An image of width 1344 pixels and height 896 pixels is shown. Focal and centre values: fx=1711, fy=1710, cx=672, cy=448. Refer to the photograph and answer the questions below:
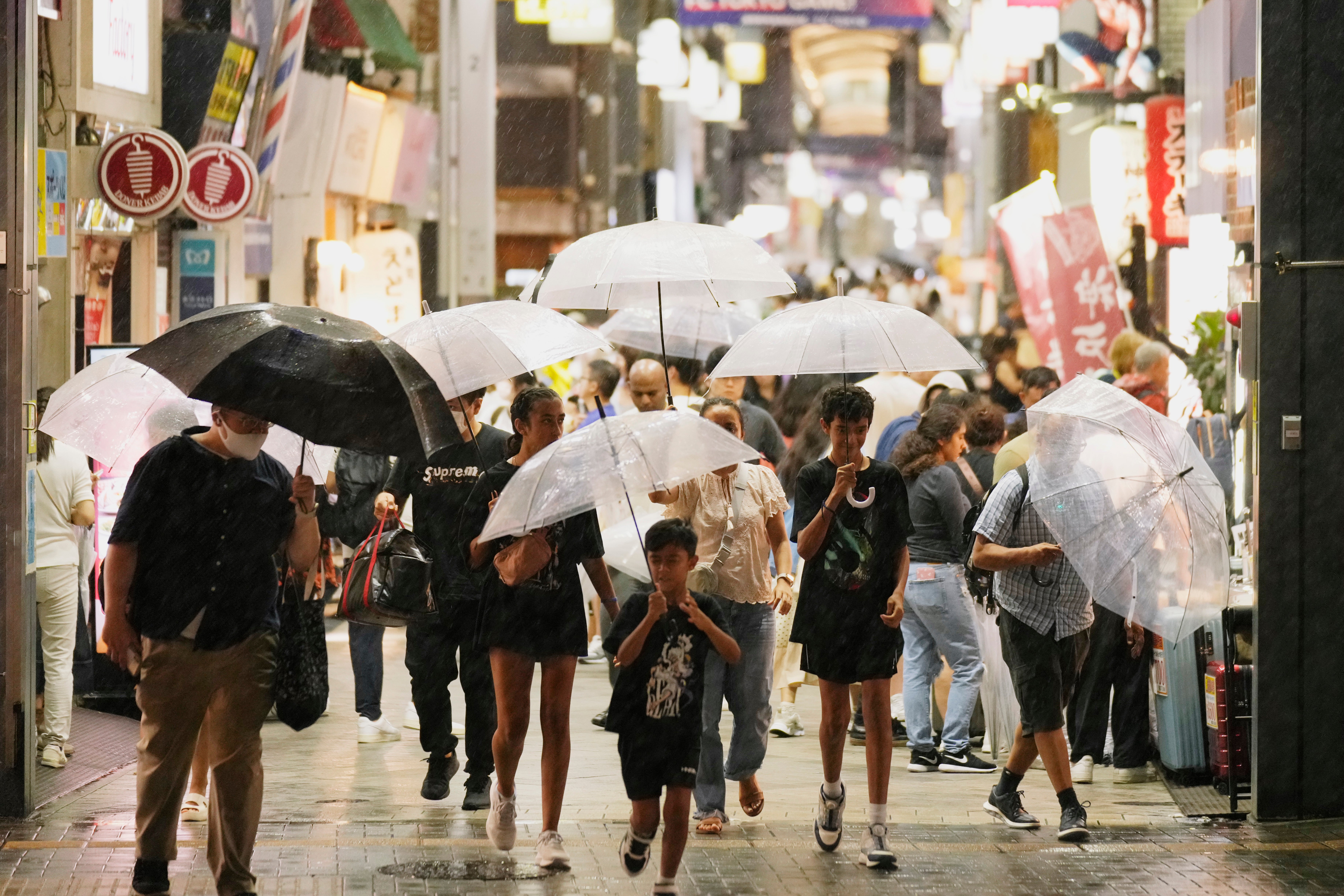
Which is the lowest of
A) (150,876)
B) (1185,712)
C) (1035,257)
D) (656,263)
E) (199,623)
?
(150,876)

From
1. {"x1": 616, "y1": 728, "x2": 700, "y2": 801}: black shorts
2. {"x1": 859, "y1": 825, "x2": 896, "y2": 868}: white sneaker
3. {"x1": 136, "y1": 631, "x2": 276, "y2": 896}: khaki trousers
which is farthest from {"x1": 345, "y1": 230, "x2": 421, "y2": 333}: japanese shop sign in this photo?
{"x1": 616, "y1": 728, "x2": 700, "y2": 801}: black shorts

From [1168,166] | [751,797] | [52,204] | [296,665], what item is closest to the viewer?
[296,665]

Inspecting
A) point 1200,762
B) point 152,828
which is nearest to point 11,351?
point 152,828

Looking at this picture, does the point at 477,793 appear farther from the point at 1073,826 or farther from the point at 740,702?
the point at 1073,826

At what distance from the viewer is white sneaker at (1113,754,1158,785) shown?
30.5 feet

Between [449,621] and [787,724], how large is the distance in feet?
10.3

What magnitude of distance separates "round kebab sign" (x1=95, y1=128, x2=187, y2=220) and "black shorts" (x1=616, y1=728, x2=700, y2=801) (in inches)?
289

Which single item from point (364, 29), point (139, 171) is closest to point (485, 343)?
point (139, 171)

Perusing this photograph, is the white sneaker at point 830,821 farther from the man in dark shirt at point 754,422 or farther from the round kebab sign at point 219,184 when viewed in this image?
the round kebab sign at point 219,184

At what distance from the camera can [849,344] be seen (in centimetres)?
766

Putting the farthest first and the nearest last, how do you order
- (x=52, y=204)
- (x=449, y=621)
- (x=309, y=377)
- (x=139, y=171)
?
(x=139, y=171), (x=52, y=204), (x=449, y=621), (x=309, y=377)

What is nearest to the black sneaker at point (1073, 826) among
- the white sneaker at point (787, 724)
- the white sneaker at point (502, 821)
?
the white sneaker at point (502, 821)

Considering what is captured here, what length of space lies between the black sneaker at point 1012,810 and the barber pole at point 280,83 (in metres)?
11.2

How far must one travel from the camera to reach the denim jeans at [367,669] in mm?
10062
